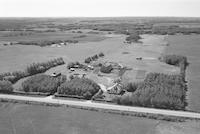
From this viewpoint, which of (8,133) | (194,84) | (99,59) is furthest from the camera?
(99,59)

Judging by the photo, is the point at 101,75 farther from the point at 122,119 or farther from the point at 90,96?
the point at 122,119

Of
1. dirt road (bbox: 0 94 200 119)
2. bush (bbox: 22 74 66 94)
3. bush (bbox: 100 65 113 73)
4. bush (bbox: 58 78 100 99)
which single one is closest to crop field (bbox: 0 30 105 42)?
bush (bbox: 100 65 113 73)

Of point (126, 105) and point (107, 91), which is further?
point (107, 91)

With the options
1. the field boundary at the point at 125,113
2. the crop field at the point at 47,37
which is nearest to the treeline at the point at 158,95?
the field boundary at the point at 125,113

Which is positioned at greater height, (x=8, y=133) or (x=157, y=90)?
(x=157, y=90)

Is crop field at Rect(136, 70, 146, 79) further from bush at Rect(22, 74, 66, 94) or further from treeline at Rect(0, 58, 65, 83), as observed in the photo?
treeline at Rect(0, 58, 65, 83)

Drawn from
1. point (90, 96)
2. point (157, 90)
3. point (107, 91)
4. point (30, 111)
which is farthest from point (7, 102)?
point (157, 90)

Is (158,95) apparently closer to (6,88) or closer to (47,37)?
(6,88)

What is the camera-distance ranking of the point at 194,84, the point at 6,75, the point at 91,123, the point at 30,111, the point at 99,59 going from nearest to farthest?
the point at 91,123, the point at 30,111, the point at 194,84, the point at 6,75, the point at 99,59
